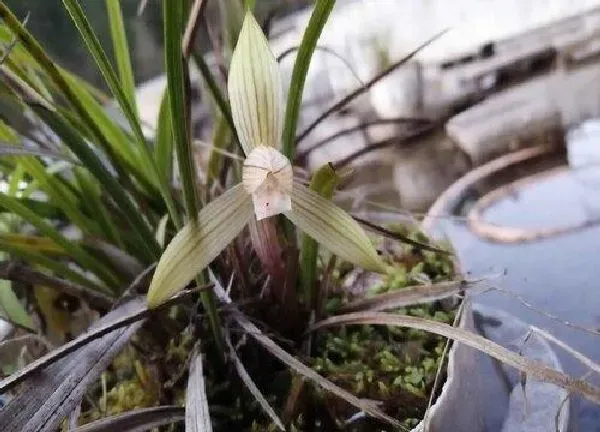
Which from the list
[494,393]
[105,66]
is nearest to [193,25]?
[105,66]

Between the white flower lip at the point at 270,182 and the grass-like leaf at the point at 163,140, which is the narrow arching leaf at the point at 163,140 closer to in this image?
the grass-like leaf at the point at 163,140

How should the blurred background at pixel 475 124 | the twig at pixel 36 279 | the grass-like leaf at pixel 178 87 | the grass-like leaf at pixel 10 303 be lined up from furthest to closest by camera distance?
the blurred background at pixel 475 124, the grass-like leaf at pixel 10 303, the twig at pixel 36 279, the grass-like leaf at pixel 178 87

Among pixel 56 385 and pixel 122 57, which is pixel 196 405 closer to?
pixel 56 385

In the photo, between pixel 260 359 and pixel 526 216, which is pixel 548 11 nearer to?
pixel 526 216

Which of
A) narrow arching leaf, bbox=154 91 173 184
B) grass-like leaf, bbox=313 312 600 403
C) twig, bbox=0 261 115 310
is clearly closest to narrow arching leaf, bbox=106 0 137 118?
narrow arching leaf, bbox=154 91 173 184

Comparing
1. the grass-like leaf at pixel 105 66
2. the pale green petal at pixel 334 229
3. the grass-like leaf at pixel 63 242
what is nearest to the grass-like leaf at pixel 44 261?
the grass-like leaf at pixel 63 242
